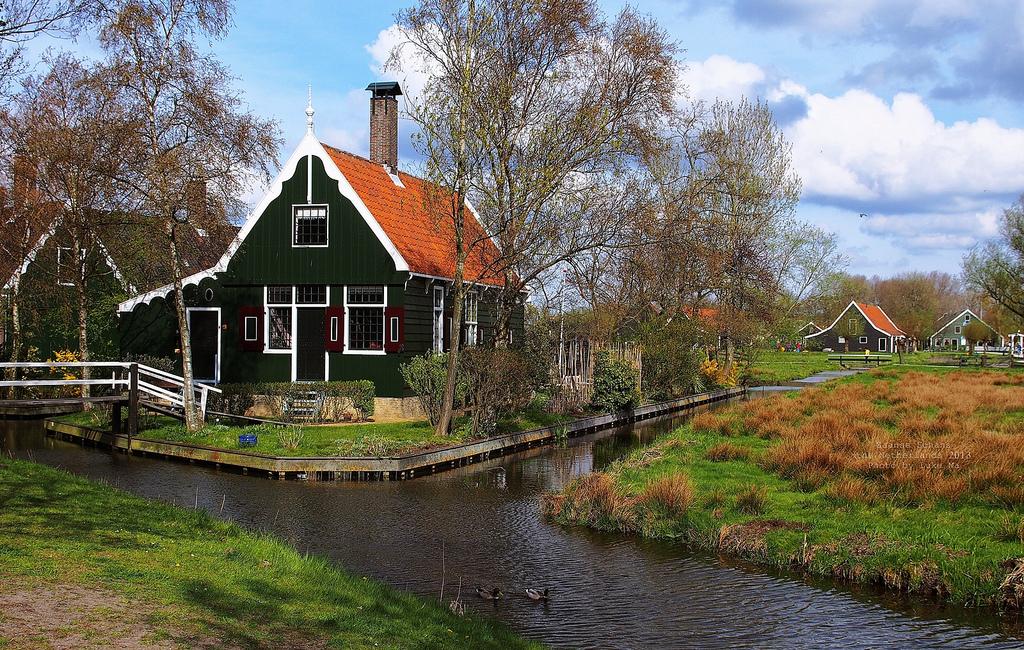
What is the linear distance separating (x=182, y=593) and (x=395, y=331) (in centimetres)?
1620

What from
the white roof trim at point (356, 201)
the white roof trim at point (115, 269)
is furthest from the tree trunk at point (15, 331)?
the white roof trim at point (356, 201)

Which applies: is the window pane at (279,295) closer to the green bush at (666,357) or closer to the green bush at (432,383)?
the green bush at (432,383)

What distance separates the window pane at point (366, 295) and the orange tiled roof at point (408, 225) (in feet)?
3.98

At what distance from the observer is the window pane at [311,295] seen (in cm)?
2410

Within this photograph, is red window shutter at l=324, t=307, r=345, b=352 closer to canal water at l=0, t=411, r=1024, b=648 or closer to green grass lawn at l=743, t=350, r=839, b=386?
canal water at l=0, t=411, r=1024, b=648

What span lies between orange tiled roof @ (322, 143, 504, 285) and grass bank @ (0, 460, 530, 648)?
45.7 ft

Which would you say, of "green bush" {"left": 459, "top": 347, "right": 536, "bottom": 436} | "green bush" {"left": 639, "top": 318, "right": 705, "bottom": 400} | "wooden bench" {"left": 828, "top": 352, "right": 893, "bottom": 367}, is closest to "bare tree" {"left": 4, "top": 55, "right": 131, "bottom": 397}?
"green bush" {"left": 459, "top": 347, "right": 536, "bottom": 436}

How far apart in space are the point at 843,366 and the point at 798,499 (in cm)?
5529

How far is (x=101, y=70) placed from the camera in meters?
18.5

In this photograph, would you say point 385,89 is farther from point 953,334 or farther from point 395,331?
point 953,334

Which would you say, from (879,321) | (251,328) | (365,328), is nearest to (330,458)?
(365,328)

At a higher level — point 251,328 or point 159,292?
point 159,292

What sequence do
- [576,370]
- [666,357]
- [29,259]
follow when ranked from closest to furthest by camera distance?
1. [29,259]
2. [576,370]
3. [666,357]

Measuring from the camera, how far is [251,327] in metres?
24.5
